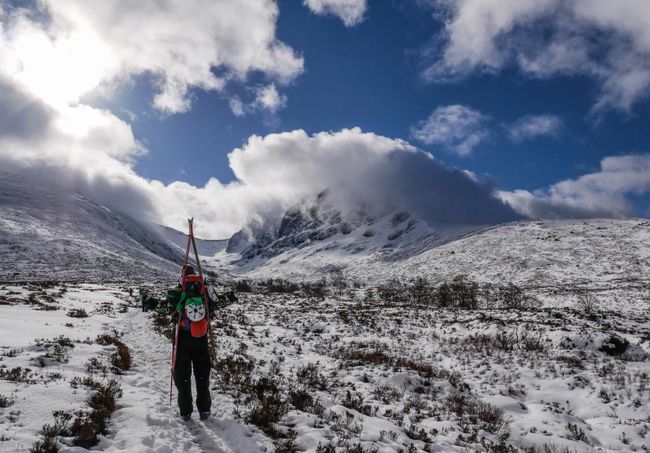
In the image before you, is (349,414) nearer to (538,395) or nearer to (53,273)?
(538,395)

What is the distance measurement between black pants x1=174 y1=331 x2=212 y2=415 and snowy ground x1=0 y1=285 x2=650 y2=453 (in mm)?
370

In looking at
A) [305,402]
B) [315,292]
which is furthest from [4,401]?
[315,292]

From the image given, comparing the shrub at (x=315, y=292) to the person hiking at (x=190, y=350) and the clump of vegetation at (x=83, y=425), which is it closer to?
the person hiking at (x=190, y=350)

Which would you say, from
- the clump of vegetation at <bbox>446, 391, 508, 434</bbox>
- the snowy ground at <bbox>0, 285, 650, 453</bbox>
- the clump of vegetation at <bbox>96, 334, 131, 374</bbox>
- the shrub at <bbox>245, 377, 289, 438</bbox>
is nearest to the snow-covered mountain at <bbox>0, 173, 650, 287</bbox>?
the snowy ground at <bbox>0, 285, 650, 453</bbox>

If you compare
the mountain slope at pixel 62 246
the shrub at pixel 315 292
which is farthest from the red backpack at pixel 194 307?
the mountain slope at pixel 62 246

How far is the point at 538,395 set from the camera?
40.6 feet

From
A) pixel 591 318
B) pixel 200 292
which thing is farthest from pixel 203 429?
pixel 591 318

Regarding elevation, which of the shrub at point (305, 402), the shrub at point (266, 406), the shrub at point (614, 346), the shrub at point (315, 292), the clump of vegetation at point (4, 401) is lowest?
the shrub at point (315, 292)

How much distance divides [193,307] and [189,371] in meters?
1.30

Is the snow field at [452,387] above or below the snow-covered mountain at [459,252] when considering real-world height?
below

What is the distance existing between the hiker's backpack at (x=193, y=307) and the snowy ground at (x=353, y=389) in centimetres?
173

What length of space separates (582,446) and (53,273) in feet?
394

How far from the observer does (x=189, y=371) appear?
816 cm

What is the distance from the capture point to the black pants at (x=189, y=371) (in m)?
7.88
